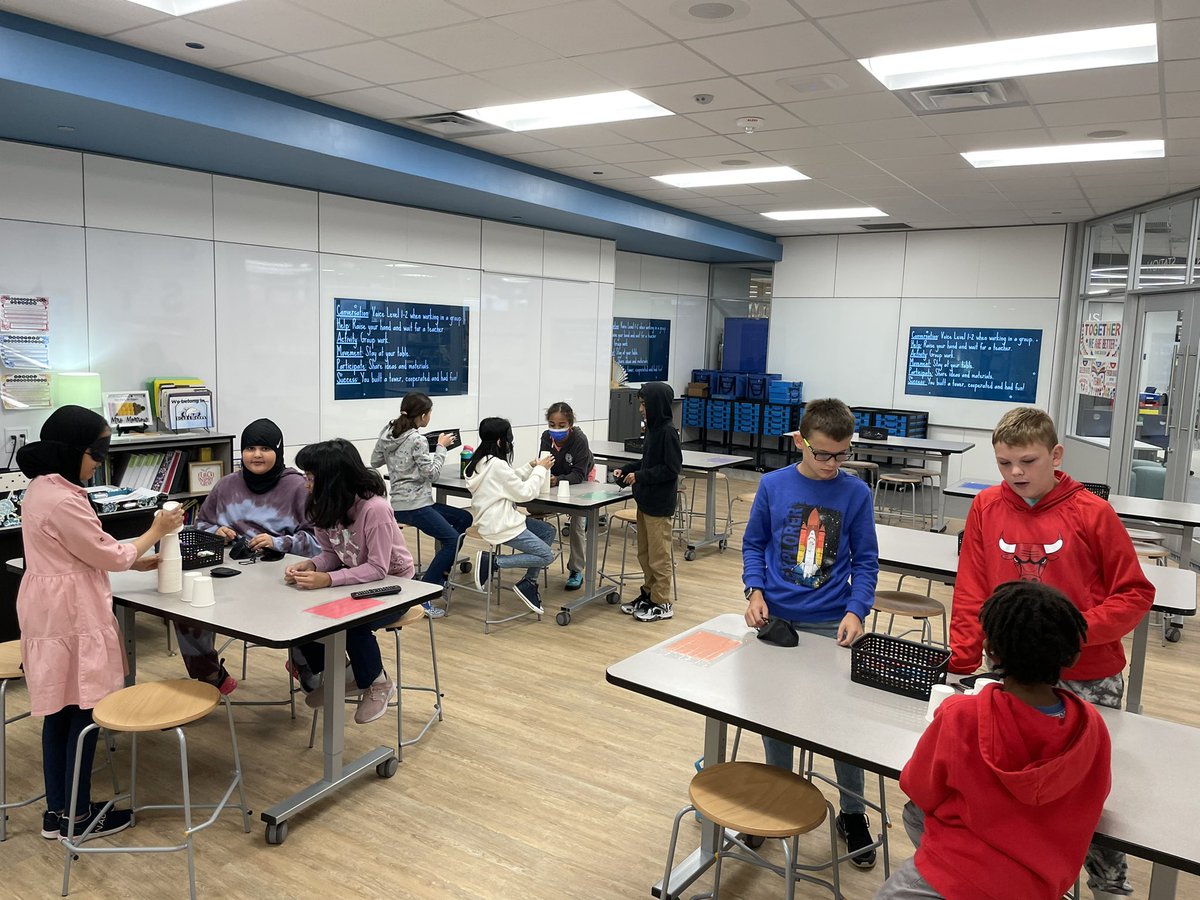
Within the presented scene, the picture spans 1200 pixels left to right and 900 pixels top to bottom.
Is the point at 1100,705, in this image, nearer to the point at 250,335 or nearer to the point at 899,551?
the point at 899,551

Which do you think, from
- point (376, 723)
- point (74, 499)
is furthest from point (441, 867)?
point (74, 499)

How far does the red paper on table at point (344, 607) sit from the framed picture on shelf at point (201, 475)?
307 centimetres

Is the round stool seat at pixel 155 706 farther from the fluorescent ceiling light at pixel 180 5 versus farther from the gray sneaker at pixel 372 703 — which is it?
the fluorescent ceiling light at pixel 180 5

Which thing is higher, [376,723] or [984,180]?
[984,180]

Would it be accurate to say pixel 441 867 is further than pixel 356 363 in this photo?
No

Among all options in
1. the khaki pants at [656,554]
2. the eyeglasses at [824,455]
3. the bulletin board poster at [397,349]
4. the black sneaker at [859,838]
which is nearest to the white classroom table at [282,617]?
the eyeglasses at [824,455]

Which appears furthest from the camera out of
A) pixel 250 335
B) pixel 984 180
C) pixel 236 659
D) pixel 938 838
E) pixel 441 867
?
pixel 984 180

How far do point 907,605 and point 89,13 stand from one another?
4.76 metres

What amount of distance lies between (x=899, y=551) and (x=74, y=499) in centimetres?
349

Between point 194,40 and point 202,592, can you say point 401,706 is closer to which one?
point 202,592

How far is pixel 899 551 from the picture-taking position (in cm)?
414

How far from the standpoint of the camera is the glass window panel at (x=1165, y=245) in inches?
290

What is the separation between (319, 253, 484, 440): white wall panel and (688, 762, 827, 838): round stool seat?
5.43 meters

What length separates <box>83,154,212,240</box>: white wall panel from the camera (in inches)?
211
